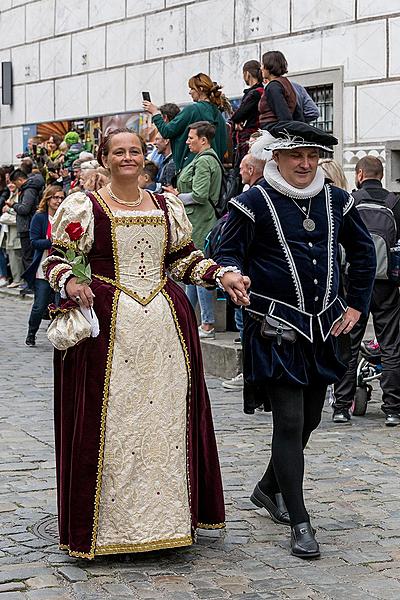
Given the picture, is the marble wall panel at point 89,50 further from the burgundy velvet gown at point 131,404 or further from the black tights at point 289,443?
the black tights at point 289,443

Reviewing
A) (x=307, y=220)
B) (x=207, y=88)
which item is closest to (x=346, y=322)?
(x=307, y=220)

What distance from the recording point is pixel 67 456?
5.60 metres

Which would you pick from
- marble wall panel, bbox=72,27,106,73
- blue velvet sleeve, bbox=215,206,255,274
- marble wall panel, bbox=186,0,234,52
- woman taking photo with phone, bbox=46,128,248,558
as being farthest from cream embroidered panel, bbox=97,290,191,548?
marble wall panel, bbox=72,27,106,73

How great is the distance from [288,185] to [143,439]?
1.30 meters

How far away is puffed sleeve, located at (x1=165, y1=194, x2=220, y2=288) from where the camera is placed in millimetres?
5777

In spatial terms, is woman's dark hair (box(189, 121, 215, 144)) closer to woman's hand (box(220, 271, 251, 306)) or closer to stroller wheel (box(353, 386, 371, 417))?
stroller wheel (box(353, 386, 371, 417))

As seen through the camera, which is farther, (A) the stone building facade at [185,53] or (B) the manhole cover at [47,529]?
(A) the stone building facade at [185,53]

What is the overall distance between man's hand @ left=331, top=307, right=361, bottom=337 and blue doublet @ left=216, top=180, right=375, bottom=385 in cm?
3

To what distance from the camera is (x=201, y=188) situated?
11.1m

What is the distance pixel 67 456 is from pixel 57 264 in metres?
0.83

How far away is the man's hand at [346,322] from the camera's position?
5852 millimetres

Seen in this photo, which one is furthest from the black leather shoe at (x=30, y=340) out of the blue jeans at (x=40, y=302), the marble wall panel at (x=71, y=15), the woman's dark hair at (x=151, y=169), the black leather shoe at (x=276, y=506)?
the black leather shoe at (x=276, y=506)

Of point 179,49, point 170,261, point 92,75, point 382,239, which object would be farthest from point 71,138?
point 170,261

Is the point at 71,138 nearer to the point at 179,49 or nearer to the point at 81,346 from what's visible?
the point at 179,49
